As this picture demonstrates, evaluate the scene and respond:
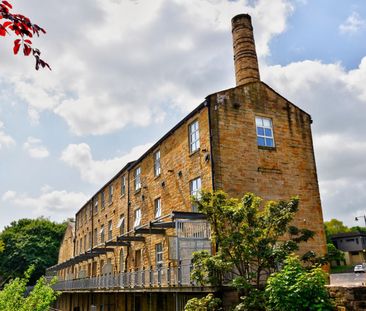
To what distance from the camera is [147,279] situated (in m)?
17.8

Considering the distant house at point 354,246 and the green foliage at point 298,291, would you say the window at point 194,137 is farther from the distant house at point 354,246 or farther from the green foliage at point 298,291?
the distant house at point 354,246

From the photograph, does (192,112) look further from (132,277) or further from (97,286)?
(97,286)

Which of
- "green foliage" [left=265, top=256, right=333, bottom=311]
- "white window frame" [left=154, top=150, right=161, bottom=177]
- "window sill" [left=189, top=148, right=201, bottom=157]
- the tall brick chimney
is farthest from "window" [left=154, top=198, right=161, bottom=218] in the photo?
"green foliage" [left=265, top=256, right=333, bottom=311]

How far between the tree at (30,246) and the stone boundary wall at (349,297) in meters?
48.1

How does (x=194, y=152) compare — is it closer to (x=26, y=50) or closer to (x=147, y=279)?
(x=147, y=279)

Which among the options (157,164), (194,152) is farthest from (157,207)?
(194,152)

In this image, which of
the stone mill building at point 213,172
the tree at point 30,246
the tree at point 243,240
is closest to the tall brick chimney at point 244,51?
the stone mill building at point 213,172

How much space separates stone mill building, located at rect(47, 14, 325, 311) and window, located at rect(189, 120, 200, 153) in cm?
5

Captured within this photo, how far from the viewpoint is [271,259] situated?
13219 millimetres

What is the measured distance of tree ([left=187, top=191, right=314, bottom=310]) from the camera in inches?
519

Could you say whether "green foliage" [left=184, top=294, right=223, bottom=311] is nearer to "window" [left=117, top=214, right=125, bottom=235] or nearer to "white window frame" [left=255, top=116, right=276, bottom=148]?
"white window frame" [left=255, top=116, right=276, bottom=148]

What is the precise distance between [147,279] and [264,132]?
8.96 metres

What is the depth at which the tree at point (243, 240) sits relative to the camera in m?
13.2

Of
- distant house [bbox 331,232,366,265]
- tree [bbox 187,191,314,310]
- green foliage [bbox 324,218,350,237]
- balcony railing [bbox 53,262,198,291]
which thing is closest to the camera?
tree [bbox 187,191,314,310]
